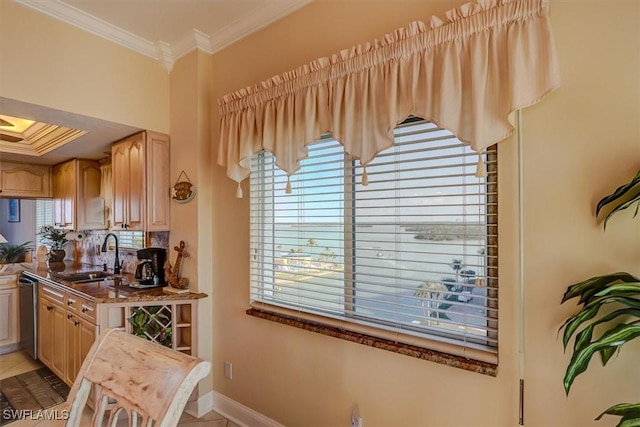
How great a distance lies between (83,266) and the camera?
3918 millimetres

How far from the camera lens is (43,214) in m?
4.58

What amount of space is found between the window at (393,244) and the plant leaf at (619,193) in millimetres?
353

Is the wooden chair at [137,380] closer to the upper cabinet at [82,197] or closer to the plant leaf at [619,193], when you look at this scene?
the plant leaf at [619,193]

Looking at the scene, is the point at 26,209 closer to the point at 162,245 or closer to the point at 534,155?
the point at 162,245

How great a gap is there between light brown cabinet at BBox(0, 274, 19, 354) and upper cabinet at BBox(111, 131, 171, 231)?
2.06 metres

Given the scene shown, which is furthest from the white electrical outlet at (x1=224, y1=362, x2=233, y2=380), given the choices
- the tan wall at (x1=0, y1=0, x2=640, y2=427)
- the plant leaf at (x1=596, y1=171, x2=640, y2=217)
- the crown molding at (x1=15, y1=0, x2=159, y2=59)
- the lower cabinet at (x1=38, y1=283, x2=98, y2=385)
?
the crown molding at (x1=15, y1=0, x2=159, y2=59)

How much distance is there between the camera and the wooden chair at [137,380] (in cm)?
83

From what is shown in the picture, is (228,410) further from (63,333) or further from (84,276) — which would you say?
(84,276)

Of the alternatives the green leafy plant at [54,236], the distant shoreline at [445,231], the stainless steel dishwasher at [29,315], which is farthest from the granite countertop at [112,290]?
the distant shoreline at [445,231]

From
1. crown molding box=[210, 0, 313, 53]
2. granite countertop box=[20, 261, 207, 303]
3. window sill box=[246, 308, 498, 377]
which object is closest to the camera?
window sill box=[246, 308, 498, 377]

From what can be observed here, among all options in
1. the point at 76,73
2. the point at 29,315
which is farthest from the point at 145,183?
the point at 29,315

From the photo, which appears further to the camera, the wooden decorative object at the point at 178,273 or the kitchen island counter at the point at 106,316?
the wooden decorative object at the point at 178,273

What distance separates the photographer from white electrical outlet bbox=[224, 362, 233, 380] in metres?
2.34

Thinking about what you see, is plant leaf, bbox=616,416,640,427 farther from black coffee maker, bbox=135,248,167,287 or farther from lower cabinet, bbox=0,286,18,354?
lower cabinet, bbox=0,286,18,354
